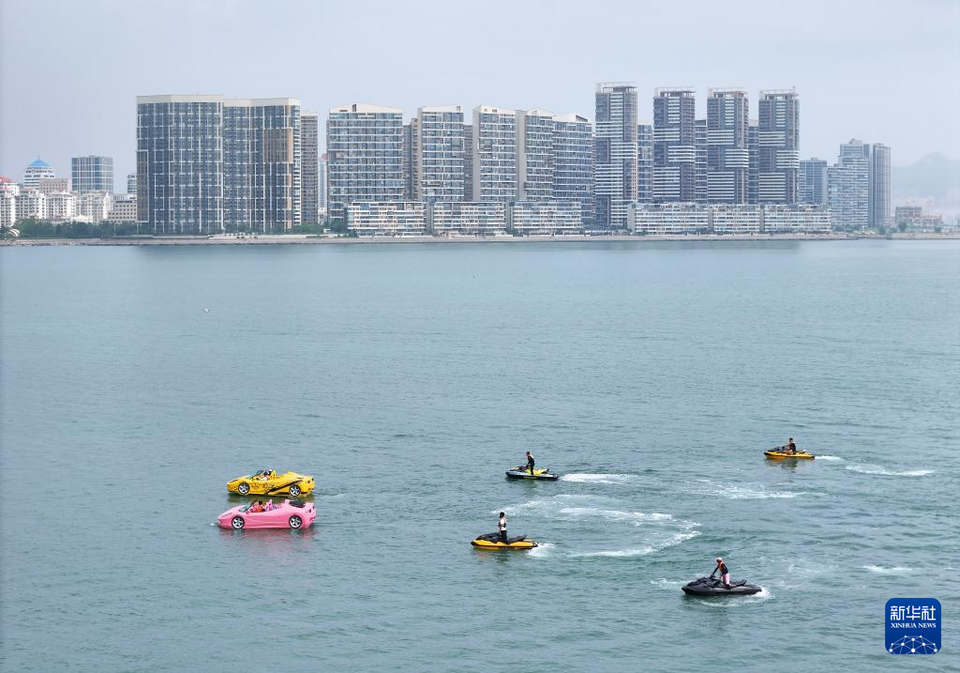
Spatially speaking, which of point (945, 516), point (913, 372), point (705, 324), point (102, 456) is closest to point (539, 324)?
point (705, 324)

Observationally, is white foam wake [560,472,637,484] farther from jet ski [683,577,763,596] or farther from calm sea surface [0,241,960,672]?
jet ski [683,577,763,596]

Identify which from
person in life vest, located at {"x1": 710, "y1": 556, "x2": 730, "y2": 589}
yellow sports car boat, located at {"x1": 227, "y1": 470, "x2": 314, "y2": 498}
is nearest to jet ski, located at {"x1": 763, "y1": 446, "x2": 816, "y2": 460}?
person in life vest, located at {"x1": 710, "y1": 556, "x2": 730, "y2": 589}

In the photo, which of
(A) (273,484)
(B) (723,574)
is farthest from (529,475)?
(B) (723,574)

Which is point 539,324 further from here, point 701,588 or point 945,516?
point 701,588

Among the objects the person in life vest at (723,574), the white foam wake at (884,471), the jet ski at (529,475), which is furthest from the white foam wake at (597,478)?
the person in life vest at (723,574)

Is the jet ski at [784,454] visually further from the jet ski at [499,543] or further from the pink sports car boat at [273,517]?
the pink sports car boat at [273,517]
